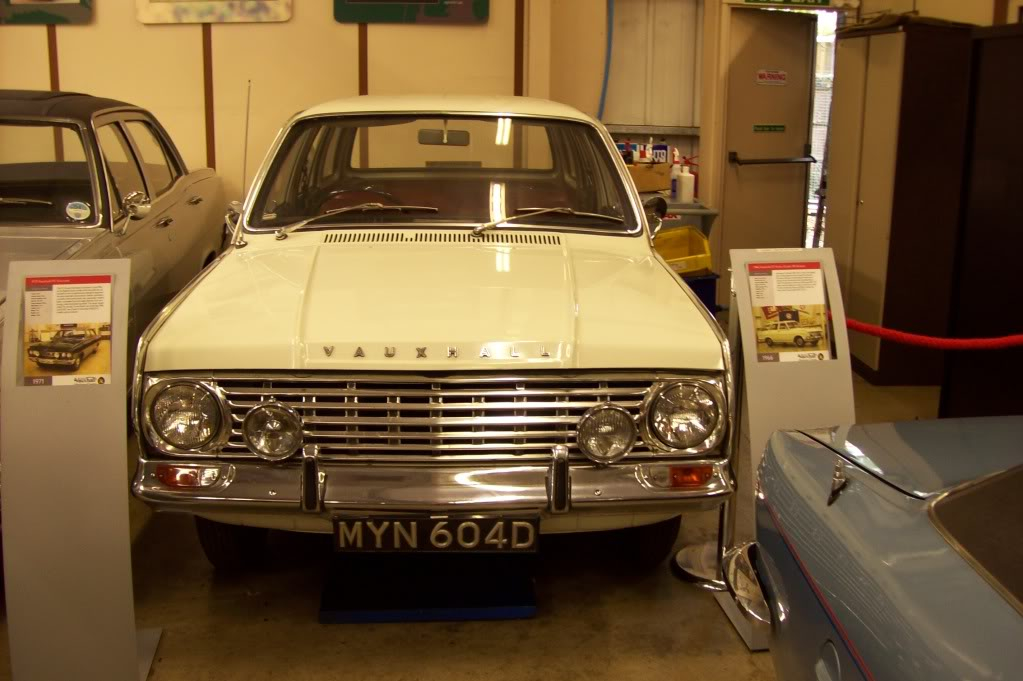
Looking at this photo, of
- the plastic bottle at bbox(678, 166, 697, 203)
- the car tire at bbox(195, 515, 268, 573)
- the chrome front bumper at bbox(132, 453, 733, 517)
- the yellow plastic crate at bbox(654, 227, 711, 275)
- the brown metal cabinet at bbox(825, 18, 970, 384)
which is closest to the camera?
the chrome front bumper at bbox(132, 453, 733, 517)

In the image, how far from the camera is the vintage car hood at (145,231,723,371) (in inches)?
107

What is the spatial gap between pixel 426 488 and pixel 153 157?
11.7ft

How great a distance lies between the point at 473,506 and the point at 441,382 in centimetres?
34

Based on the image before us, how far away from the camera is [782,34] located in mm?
7195

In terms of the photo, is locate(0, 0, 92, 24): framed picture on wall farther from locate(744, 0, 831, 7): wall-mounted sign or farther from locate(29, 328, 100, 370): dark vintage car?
locate(29, 328, 100, 370): dark vintage car

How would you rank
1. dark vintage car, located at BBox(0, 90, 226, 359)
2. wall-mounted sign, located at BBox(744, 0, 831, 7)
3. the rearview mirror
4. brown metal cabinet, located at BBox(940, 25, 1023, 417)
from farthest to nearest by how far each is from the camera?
wall-mounted sign, located at BBox(744, 0, 831, 7) < dark vintage car, located at BBox(0, 90, 226, 359) < the rearview mirror < brown metal cabinet, located at BBox(940, 25, 1023, 417)

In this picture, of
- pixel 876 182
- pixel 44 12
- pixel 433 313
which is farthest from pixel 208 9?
pixel 433 313

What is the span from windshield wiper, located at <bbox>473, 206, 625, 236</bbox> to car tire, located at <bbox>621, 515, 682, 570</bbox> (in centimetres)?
113

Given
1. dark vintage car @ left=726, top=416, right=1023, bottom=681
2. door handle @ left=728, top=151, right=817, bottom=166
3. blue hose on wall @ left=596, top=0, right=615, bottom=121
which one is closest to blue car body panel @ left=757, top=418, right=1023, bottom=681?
dark vintage car @ left=726, top=416, right=1023, bottom=681

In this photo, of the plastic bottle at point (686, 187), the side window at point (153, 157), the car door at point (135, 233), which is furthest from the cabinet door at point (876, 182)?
the side window at point (153, 157)

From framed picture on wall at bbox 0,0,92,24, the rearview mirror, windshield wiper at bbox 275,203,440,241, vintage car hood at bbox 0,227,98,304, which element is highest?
framed picture on wall at bbox 0,0,92,24

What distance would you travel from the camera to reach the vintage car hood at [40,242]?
3933 mm

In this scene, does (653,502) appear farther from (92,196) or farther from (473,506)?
(92,196)

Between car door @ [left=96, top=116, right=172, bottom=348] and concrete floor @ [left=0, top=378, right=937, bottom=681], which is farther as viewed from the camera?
car door @ [left=96, top=116, right=172, bottom=348]
